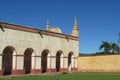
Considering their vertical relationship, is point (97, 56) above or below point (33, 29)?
below

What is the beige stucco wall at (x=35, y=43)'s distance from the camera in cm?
3234

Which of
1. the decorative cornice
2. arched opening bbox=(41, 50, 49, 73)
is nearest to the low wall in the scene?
the decorative cornice

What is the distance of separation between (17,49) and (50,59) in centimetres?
703

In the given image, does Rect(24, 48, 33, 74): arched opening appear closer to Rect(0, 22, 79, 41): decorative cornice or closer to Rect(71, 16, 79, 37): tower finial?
Rect(0, 22, 79, 41): decorative cornice

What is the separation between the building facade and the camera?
1294 inches

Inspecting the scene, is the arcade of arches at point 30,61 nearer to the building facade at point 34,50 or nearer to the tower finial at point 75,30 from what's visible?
the building facade at point 34,50

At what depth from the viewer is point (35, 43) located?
36.6 metres

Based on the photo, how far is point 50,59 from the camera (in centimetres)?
3922

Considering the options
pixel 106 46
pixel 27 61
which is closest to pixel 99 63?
pixel 27 61

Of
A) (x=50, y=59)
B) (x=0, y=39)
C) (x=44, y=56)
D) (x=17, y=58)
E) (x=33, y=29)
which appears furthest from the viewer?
(x=44, y=56)

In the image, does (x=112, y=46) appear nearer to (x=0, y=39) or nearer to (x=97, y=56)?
(x=97, y=56)

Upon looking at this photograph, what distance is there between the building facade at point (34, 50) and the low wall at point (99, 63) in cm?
116

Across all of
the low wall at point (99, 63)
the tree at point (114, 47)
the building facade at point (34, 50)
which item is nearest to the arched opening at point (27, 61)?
the building facade at point (34, 50)

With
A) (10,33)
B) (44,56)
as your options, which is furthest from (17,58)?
(44,56)
